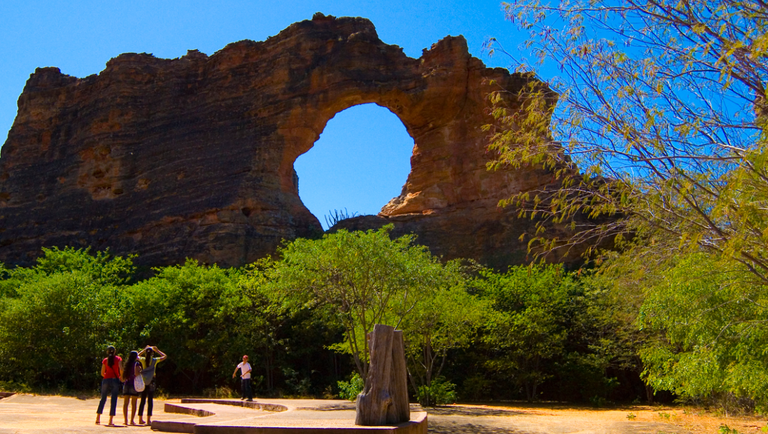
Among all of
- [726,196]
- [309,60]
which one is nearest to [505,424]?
[726,196]

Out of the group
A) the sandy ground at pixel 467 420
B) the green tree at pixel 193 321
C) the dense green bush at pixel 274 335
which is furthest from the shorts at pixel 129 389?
the green tree at pixel 193 321

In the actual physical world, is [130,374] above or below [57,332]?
below

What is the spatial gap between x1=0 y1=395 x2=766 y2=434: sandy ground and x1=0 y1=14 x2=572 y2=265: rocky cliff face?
1295 centimetres

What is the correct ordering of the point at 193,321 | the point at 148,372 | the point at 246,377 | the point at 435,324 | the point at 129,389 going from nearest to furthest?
the point at 129,389 < the point at 148,372 < the point at 246,377 < the point at 435,324 < the point at 193,321


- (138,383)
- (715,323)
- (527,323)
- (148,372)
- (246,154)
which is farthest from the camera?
(246,154)

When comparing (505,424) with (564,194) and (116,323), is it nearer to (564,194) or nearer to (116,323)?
(564,194)

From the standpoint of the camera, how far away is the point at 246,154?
33.8 meters

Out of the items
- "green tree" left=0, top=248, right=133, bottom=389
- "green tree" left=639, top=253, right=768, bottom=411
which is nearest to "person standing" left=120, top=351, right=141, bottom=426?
"green tree" left=639, top=253, right=768, bottom=411

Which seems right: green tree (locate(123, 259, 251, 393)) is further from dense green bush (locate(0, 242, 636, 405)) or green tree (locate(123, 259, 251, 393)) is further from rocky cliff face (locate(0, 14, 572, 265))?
rocky cliff face (locate(0, 14, 572, 265))

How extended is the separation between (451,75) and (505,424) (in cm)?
2362

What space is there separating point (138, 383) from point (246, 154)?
24.3 meters

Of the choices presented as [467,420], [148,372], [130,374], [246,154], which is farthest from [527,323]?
[246,154]

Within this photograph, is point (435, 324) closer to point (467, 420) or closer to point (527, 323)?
point (467, 420)

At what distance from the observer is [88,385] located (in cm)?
2356
